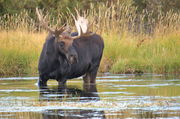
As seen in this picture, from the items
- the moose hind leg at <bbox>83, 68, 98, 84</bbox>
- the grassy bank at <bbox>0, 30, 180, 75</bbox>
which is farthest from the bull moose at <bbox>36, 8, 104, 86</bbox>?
the grassy bank at <bbox>0, 30, 180, 75</bbox>

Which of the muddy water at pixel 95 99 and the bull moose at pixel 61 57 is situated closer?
the muddy water at pixel 95 99

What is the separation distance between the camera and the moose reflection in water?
401 inches

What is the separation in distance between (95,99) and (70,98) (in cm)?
57

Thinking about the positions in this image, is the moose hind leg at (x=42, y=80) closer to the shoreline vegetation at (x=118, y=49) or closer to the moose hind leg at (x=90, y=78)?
the moose hind leg at (x=90, y=78)

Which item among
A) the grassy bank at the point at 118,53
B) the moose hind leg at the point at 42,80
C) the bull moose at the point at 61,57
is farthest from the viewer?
the grassy bank at the point at 118,53

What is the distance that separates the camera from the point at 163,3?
37125 millimetres

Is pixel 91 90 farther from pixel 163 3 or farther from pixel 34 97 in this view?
pixel 163 3

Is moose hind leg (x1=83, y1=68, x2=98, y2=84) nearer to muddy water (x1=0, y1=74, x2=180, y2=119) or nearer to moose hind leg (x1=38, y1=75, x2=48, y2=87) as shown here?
muddy water (x1=0, y1=74, x2=180, y2=119)

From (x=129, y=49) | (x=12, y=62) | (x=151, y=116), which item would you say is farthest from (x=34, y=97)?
(x=129, y=49)

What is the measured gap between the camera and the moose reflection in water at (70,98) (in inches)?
401

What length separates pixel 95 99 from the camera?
1270 cm

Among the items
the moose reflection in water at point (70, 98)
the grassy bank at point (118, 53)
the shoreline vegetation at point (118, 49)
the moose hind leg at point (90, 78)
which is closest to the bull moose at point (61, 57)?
the moose hind leg at point (90, 78)

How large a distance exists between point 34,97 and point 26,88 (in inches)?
87.6

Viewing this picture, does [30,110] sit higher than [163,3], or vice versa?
[30,110]
